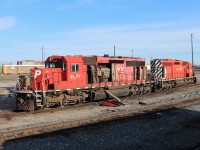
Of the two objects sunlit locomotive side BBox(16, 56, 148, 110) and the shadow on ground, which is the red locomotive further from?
the shadow on ground

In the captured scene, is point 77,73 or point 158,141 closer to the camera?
point 158,141

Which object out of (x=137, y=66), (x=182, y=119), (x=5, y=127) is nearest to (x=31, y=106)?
(x=5, y=127)

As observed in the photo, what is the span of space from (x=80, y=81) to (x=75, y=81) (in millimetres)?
532

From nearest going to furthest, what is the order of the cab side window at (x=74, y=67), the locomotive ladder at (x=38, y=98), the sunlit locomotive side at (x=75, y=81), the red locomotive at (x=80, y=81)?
the locomotive ladder at (x=38, y=98) → the sunlit locomotive side at (x=75, y=81) → the red locomotive at (x=80, y=81) → the cab side window at (x=74, y=67)

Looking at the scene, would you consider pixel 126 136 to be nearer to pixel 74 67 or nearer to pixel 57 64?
pixel 74 67

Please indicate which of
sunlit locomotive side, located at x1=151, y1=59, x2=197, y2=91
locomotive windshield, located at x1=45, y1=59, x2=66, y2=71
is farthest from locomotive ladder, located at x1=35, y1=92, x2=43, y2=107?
sunlit locomotive side, located at x1=151, y1=59, x2=197, y2=91

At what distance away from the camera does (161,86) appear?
3111cm

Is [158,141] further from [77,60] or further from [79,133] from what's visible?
[77,60]

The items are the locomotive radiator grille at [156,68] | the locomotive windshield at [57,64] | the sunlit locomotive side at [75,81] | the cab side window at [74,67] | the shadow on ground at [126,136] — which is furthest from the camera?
the locomotive radiator grille at [156,68]

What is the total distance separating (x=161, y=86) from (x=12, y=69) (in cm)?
5697

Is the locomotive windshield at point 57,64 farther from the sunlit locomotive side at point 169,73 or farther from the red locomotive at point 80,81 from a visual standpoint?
the sunlit locomotive side at point 169,73

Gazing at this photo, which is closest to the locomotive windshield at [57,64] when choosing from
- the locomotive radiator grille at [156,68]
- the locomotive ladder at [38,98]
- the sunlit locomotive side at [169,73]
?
the locomotive ladder at [38,98]

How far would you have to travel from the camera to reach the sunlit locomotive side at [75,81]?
18.3 metres

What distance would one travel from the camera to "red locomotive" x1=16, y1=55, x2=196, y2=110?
18.4m
